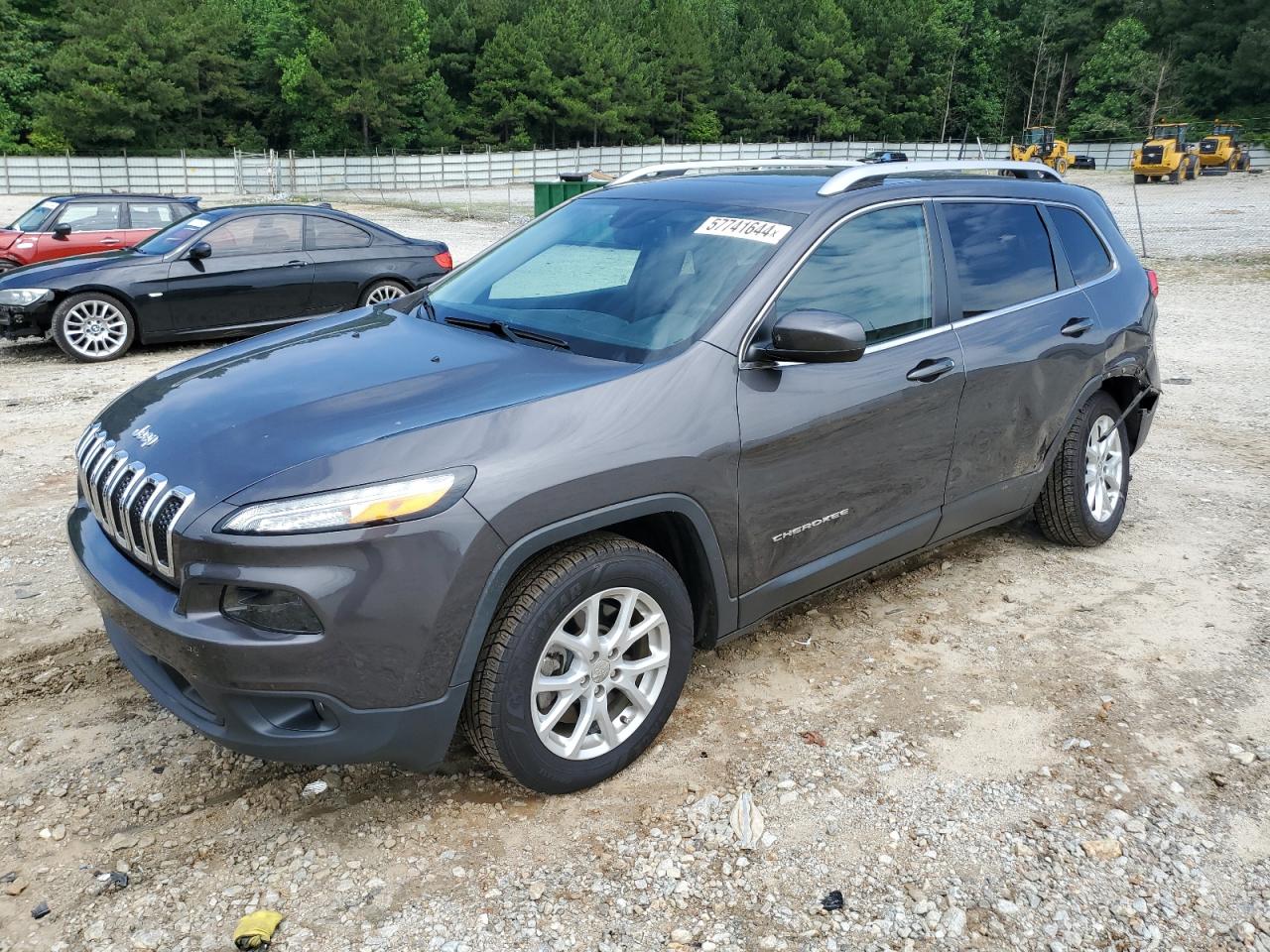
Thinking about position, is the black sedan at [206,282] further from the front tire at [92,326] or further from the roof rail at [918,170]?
the roof rail at [918,170]

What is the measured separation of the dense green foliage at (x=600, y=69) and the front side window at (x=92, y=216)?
5135 cm

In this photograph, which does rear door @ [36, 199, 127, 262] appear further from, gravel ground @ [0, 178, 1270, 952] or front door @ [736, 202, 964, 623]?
front door @ [736, 202, 964, 623]

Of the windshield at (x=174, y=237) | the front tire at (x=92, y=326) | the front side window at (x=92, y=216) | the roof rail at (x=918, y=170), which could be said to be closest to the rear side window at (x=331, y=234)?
the windshield at (x=174, y=237)

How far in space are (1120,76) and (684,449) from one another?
86.7 metres

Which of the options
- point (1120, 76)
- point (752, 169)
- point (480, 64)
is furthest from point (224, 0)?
point (752, 169)

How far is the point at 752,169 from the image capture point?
430cm

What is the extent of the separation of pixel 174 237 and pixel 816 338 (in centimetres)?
881

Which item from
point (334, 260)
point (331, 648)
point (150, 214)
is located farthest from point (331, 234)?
point (331, 648)

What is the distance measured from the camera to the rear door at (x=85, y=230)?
13.2 meters

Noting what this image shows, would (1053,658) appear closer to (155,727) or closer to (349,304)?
(155,727)

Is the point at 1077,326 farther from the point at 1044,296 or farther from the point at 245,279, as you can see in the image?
the point at 245,279

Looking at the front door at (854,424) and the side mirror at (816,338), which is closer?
the side mirror at (816,338)

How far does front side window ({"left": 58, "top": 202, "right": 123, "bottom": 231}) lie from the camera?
525 inches

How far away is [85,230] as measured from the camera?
1338 centimetres
